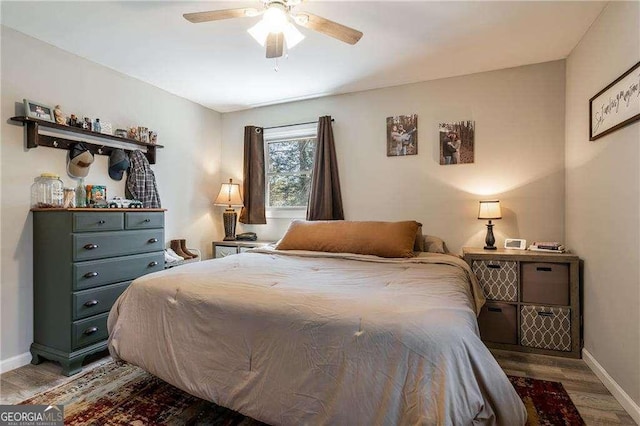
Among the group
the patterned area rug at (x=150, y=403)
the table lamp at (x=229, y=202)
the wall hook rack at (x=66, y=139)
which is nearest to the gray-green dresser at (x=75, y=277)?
the patterned area rug at (x=150, y=403)

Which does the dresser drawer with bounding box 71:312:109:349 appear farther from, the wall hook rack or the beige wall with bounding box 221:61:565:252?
the beige wall with bounding box 221:61:565:252

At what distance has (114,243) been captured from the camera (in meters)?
2.46

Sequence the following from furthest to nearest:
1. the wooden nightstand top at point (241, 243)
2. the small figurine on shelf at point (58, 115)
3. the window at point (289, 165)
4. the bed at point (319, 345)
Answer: the window at point (289, 165) < the wooden nightstand top at point (241, 243) < the small figurine on shelf at point (58, 115) < the bed at point (319, 345)

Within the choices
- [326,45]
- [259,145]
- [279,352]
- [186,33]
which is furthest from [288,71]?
[279,352]

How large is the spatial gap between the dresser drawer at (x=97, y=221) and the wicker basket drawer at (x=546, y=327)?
3276 mm

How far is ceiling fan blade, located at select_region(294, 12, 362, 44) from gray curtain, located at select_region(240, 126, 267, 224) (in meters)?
2.25

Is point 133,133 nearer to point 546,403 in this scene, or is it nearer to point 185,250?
point 185,250

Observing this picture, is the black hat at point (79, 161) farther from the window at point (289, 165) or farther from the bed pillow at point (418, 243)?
the bed pillow at point (418, 243)

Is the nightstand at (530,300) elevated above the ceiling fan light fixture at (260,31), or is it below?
below

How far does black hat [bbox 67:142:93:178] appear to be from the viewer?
262 cm

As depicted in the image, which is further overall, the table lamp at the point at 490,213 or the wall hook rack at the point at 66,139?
the table lamp at the point at 490,213

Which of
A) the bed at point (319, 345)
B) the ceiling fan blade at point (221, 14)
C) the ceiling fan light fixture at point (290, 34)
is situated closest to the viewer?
the bed at point (319, 345)

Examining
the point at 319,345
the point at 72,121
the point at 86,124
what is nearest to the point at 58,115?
the point at 72,121

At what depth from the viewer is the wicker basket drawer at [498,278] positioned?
8.38 ft
